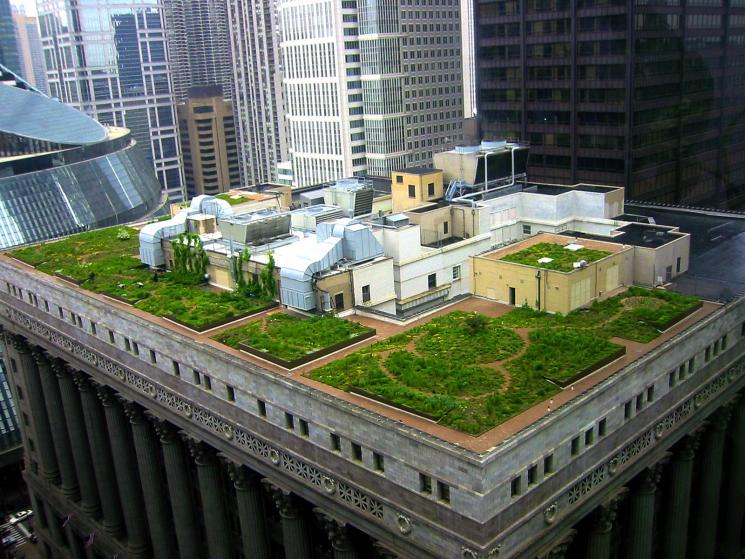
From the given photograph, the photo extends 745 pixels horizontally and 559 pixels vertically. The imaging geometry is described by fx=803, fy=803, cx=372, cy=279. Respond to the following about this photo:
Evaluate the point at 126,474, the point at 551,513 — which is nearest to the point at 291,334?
the point at 551,513

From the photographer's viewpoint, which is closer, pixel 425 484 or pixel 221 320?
pixel 425 484

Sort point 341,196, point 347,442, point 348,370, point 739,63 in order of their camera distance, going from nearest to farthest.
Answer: point 347,442 < point 348,370 < point 341,196 < point 739,63

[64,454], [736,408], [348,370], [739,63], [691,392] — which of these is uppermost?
[739,63]

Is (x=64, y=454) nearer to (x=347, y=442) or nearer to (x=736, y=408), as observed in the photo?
(x=347, y=442)

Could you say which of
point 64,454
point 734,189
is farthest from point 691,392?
point 734,189

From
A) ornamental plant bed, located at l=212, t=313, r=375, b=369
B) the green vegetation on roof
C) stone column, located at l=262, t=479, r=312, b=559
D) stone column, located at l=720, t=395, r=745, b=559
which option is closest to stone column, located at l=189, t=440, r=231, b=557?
stone column, located at l=262, t=479, r=312, b=559

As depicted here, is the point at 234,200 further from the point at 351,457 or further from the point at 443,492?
the point at 443,492
